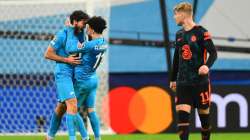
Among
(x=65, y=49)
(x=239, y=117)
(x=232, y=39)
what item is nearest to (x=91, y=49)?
(x=65, y=49)

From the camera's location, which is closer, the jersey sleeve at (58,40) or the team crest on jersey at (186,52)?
the team crest on jersey at (186,52)

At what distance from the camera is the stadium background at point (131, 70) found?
1051 centimetres

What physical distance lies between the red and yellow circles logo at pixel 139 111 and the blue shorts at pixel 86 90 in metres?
2.73

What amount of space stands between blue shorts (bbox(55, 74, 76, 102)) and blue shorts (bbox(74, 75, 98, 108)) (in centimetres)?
21

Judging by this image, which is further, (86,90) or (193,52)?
(86,90)

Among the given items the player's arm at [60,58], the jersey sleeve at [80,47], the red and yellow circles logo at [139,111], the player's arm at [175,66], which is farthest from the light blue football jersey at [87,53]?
the red and yellow circles logo at [139,111]

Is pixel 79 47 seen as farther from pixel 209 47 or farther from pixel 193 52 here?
pixel 209 47

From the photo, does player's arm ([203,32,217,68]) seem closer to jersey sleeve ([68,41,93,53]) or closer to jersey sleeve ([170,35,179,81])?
jersey sleeve ([170,35,179,81])

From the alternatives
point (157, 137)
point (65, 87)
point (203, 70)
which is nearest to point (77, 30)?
point (65, 87)

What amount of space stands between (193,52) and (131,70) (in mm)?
4987

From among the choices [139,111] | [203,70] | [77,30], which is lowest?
[139,111]

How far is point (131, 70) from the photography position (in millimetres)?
11406

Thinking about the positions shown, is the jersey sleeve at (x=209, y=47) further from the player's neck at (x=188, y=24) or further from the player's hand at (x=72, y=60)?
the player's hand at (x=72, y=60)

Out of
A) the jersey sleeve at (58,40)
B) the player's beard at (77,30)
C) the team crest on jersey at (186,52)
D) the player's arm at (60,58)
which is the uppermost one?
the player's beard at (77,30)
